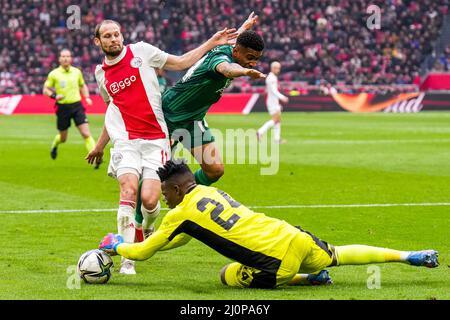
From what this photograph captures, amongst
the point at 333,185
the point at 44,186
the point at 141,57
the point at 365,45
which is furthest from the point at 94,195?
the point at 365,45

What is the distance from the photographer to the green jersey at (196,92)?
1021 cm

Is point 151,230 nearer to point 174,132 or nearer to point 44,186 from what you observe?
point 174,132

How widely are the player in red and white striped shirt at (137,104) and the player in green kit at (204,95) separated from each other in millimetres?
199

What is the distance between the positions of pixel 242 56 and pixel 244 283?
2642mm

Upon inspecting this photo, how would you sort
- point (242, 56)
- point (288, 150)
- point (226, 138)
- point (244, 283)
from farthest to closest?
point (226, 138) < point (288, 150) < point (242, 56) < point (244, 283)

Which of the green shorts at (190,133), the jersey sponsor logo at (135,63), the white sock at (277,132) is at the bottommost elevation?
the white sock at (277,132)

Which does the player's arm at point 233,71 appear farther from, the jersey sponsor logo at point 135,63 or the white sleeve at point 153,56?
the jersey sponsor logo at point 135,63

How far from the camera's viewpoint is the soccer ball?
27.4 ft

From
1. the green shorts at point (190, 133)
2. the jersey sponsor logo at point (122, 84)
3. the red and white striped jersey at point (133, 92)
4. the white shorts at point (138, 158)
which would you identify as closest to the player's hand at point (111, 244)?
the white shorts at point (138, 158)

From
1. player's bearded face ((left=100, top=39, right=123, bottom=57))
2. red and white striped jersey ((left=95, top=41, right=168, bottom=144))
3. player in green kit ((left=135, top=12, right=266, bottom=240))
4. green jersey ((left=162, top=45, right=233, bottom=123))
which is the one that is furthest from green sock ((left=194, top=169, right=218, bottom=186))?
player's bearded face ((left=100, top=39, right=123, bottom=57))

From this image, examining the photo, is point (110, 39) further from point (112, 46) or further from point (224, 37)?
point (224, 37)

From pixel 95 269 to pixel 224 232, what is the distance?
124 cm

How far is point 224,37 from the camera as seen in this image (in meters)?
9.77

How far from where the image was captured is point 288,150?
26.1m
